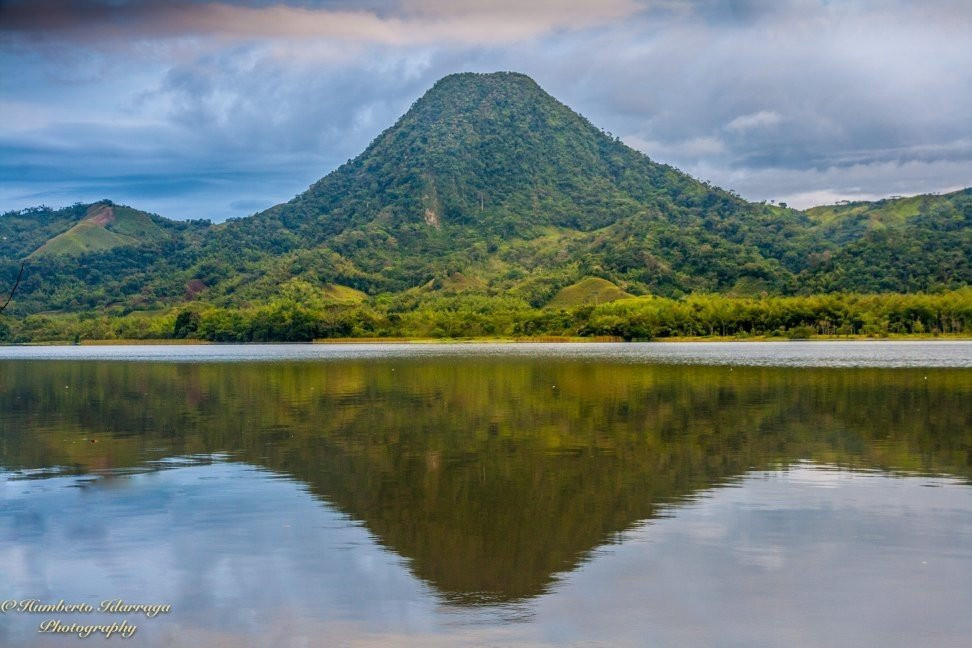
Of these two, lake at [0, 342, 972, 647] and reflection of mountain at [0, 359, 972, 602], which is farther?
reflection of mountain at [0, 359, 972, 602]

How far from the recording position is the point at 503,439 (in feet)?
105

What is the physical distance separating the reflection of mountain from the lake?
15 centimetres

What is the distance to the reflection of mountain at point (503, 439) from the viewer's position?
18.9m

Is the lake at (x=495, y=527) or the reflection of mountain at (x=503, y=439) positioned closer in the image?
the lake at (x=495, y=527)

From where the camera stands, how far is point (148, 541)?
1823 centimetres

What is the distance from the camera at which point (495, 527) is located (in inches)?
746

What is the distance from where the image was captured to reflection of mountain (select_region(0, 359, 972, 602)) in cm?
1889

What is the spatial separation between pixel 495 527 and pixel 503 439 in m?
13.0

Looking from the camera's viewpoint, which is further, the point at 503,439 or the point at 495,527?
the point at 503,439

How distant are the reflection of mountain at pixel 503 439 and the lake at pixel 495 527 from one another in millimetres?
153

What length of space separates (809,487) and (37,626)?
17377 mm

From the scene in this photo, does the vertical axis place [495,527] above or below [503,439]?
below

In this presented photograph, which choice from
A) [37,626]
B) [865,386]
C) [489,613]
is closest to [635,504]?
[489,613]

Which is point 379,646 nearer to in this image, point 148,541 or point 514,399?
point 148,541
